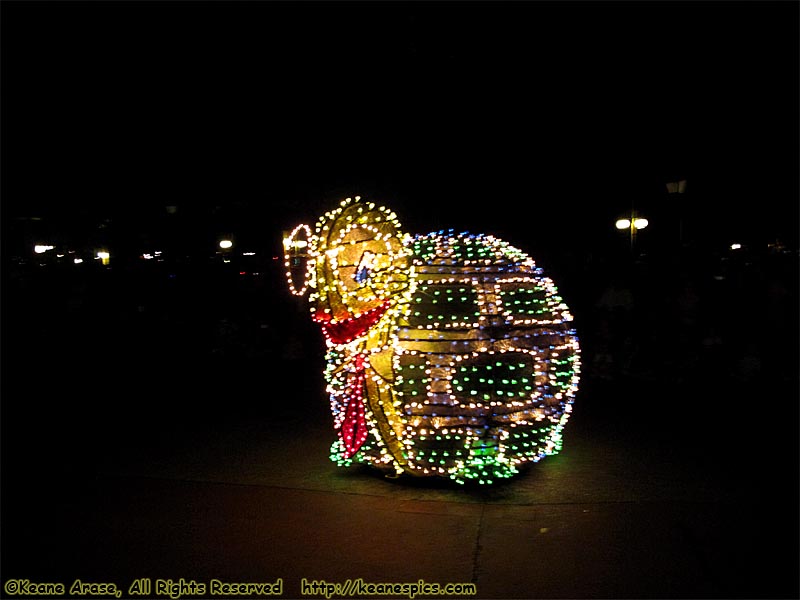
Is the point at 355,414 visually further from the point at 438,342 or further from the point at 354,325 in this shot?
the point at 438,342

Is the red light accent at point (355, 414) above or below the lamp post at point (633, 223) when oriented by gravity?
below

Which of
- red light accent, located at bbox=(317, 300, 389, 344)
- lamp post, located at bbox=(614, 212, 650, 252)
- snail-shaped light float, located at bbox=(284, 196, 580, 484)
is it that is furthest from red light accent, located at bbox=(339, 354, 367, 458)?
lamp post, located at bbox=(614, 212, 650, 252)

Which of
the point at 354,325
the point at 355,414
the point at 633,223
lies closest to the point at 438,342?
the point at 354,325

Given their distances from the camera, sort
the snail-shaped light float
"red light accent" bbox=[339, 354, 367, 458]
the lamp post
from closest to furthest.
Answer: the snail-shaped light float → "red light accent" bbox=[339, 354, 367, 458] → the lamp post

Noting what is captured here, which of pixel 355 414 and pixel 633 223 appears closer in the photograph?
pixel 355 414

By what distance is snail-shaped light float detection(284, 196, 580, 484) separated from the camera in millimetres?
5379

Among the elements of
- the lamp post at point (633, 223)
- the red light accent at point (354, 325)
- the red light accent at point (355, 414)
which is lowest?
the red light accent at point (355, 414)

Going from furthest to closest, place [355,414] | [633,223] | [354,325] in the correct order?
[633,223], [355,414], [354,325]

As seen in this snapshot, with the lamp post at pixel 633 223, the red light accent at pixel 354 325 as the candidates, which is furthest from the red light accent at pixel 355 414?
the lamp post at pixel 633 223

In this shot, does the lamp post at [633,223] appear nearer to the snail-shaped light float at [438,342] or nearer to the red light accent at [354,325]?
the snail-shaped light float at [438,342]

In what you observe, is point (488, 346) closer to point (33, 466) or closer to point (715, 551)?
point (715, 551)

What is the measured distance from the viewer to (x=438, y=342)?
5.38m

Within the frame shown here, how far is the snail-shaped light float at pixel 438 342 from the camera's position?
5.38 metres

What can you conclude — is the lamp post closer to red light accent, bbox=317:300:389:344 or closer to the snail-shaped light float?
the snail-shaped light float
